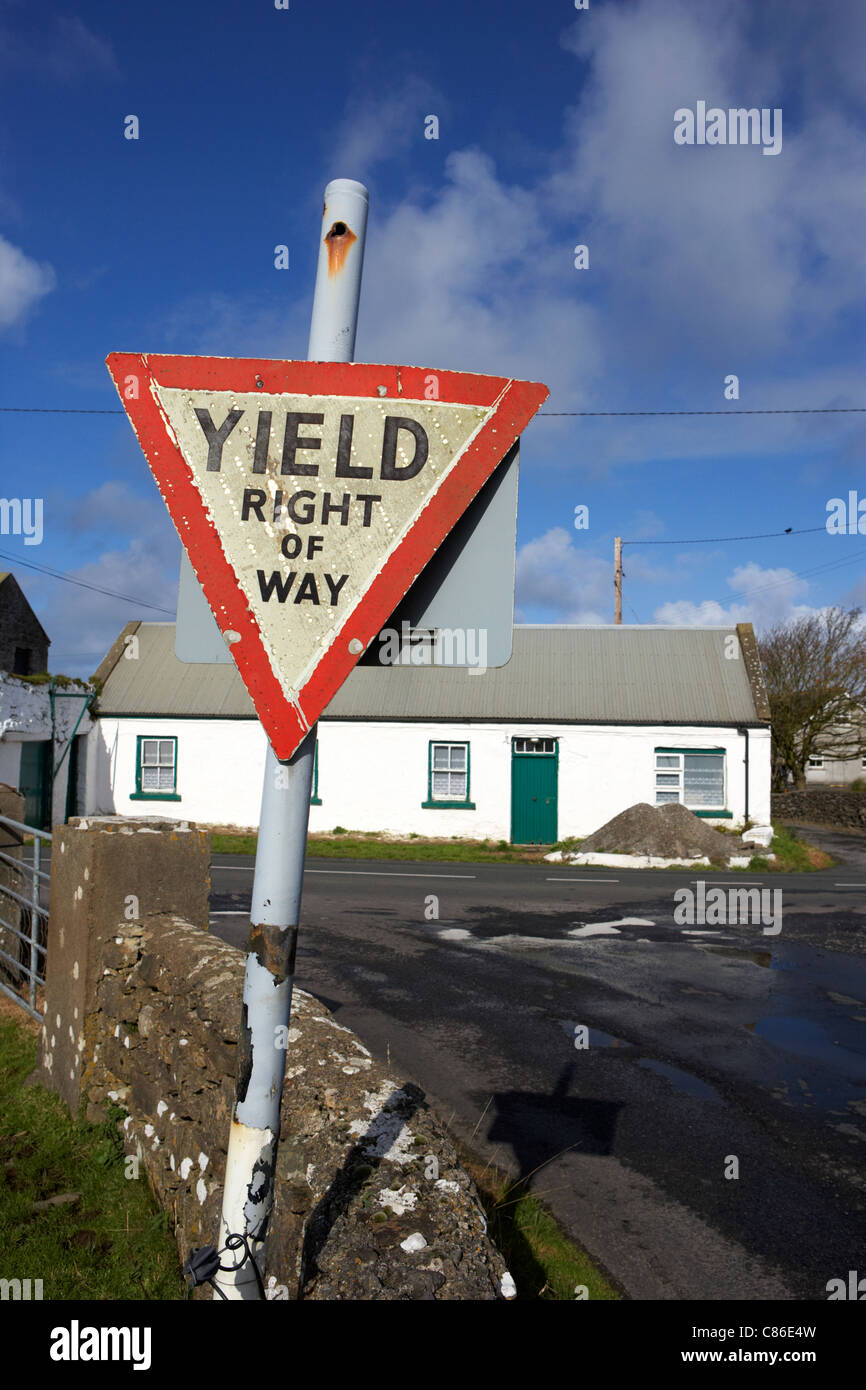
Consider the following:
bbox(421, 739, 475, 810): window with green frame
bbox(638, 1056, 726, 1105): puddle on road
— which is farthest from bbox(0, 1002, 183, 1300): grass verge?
bbox(421, 739, 475, 810): window with green frame

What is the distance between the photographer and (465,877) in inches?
625

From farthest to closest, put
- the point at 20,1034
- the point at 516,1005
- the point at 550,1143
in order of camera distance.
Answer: the point at 516,1005 < the point at 20,1034 < the point at 550,1143

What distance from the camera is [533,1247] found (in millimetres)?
3793

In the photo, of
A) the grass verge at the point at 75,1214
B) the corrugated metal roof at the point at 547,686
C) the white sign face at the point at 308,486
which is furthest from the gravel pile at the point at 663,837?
the white sign face at the point at 308,486

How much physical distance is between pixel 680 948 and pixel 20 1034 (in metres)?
6.84

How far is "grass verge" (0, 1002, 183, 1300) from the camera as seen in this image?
10.4 ft

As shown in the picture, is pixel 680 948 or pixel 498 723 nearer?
pixel 680 948

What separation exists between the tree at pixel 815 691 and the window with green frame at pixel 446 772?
18554 mm

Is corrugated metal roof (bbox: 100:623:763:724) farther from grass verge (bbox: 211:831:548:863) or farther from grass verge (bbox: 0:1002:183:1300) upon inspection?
grass verge (bbox: 0:1002:183:1300)

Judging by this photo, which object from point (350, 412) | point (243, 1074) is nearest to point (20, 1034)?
point (243, 1074)

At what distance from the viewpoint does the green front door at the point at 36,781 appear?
21.2 m

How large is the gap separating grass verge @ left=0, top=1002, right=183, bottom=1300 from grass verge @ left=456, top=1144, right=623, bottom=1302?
4.20 feet

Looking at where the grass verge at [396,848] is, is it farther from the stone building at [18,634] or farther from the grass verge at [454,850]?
the stone building at [18,634]
